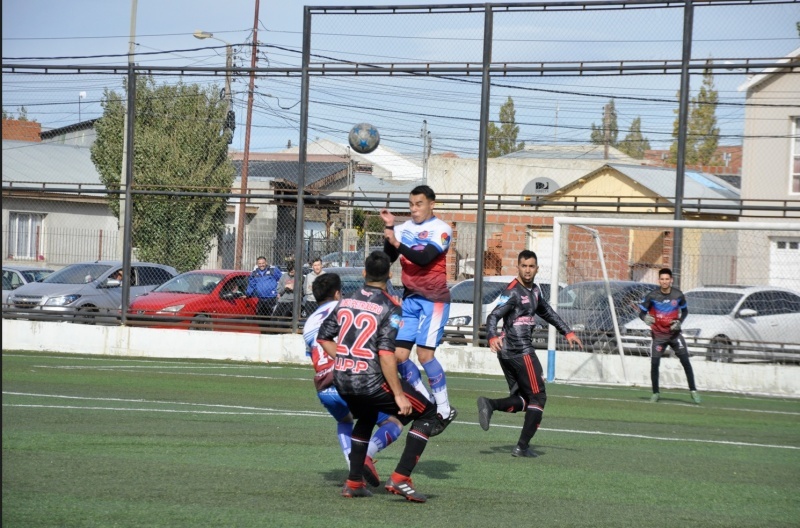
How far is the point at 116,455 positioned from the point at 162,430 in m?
1.52

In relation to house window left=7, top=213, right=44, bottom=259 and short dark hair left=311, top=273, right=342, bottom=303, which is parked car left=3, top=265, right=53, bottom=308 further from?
short dark hair left=311, top=273, right=342, bottom=303

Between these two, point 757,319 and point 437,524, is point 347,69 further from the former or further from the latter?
point 437,524

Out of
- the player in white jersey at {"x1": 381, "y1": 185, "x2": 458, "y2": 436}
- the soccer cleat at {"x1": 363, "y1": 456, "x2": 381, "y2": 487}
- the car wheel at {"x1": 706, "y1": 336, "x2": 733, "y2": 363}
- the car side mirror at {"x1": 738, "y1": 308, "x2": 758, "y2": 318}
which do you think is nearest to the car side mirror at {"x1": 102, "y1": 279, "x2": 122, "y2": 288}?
the car wheel at {"x1": 706, "y1": 336, "x2": 733, "y2": 363}

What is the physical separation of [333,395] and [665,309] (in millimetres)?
9030

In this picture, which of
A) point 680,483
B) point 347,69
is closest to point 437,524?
point 680,483

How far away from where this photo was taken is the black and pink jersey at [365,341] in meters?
6.27

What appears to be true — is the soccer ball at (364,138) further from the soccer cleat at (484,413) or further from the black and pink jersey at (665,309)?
the soccer cleat at (484,413)

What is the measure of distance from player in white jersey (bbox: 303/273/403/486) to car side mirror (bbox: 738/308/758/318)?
11128 mm

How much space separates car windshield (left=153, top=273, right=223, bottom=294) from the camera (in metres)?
19.7

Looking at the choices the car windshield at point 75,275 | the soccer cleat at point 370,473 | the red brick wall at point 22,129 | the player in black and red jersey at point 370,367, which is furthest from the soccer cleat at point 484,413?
the red brick wall at point 22,129

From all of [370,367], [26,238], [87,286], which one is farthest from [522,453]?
[26,238]

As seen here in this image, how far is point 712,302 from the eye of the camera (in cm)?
1689

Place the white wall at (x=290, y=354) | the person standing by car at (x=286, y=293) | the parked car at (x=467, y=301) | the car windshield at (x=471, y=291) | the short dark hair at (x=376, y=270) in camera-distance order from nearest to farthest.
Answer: the short dark hair at (x=376, y=270) < the white wall at (x=290, y=354) < the parked car at (x=467, y=301) < the person standing by car at (x=286, y=293) < the car windshield at (x=471, y=291)

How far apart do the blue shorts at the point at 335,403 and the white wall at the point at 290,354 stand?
9.82 meters
